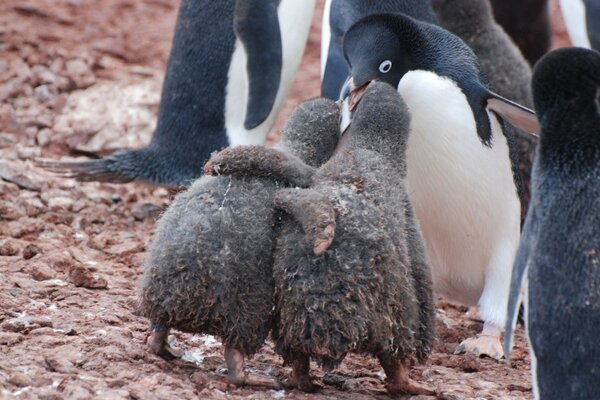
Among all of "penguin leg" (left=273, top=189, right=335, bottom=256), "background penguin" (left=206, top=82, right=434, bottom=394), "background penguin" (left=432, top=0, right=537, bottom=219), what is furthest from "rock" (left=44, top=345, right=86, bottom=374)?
"background penguin" (left=432, top=0, right=537, bottom=219)

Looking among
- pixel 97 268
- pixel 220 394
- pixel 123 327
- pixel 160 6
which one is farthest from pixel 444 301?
pixel 160 6

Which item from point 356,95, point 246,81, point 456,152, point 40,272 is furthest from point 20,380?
point 246,81

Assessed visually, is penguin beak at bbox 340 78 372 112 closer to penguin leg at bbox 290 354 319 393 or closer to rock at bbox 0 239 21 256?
penguin leg at bbox 290 354 319 393

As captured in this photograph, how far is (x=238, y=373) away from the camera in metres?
3.38

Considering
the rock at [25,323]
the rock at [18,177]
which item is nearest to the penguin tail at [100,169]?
the rock at [18,177]

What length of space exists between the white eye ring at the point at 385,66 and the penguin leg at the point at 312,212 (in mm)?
1108

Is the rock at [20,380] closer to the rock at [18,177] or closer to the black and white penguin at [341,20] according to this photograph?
the black and white penguin at [341,20]

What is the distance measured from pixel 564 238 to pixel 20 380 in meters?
1.42

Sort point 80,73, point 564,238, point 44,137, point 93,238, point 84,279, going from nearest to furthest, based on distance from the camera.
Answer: point 564,238 → point 84,279 → point 93,238 → point 44,137 → point 80,73

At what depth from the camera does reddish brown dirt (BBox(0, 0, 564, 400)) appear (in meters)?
3.36

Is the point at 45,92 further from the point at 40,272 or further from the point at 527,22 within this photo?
the point at 527,22

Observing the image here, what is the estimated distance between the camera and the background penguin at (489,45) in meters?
5.82

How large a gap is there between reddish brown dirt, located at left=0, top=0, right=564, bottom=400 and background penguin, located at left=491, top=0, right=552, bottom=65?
127 centimetres

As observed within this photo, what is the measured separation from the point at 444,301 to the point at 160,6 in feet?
13.3
